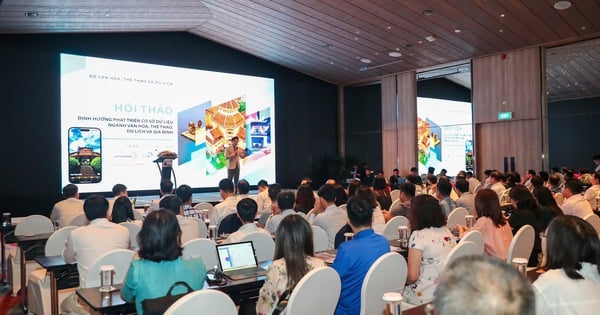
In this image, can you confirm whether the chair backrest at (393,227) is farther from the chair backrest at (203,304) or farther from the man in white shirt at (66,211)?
the man in white shirt at (66,211)

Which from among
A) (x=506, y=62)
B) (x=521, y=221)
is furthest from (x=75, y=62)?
(x=506, y=62)

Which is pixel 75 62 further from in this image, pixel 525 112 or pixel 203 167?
pixel 525 112

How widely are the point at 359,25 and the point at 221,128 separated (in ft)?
15.3

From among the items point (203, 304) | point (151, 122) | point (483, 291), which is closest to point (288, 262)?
point (203, 304)

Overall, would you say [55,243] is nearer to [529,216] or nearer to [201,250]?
[201,250]

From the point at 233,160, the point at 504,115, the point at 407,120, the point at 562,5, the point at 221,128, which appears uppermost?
the point at 562,5

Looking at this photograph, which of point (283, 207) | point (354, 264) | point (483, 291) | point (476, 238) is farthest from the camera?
point (283, 207)

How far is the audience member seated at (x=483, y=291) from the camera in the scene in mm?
949

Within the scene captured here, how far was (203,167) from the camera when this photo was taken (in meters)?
12.1

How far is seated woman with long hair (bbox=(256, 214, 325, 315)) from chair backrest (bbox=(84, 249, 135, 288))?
1261mm

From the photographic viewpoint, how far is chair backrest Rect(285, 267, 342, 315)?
88.0 inches

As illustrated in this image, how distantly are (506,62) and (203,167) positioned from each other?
8346mm

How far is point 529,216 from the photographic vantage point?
4414mm

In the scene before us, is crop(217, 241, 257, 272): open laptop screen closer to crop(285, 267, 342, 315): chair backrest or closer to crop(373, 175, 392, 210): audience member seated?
crop(285, 267, 342, 315): chair backrest
